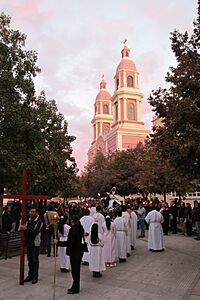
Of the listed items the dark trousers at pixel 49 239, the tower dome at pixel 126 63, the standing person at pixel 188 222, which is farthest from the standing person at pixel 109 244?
the tower dome at pixel 126 63

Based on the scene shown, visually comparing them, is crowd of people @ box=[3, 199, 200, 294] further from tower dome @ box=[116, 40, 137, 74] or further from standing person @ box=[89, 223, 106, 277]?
tower dome @ box=[116, 40, 137, 74]

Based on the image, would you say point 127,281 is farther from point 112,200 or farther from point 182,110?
point 112,200

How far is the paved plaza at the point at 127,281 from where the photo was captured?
7.63 m

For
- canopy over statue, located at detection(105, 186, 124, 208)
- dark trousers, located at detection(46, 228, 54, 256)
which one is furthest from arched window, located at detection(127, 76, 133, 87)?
dark trousers, located at detection(46, 228, 54, 256)

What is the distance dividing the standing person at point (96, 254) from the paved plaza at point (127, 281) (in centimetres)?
25

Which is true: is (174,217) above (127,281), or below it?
above

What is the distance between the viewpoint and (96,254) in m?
9.35

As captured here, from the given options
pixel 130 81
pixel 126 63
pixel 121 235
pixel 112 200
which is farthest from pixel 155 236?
pixel 126 63

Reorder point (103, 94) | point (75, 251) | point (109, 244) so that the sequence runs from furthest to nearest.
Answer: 1. point (103, 94)
2. point (109, 244)
3. point (75, 251)

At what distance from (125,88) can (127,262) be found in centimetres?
7294

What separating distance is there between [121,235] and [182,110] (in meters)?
4.40

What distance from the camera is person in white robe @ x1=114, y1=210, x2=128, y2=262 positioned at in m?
11.5

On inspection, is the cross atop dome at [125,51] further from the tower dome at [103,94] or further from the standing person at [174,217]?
the standing person at [174,217]

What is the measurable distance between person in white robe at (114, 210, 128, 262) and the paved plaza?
0.34 meters
